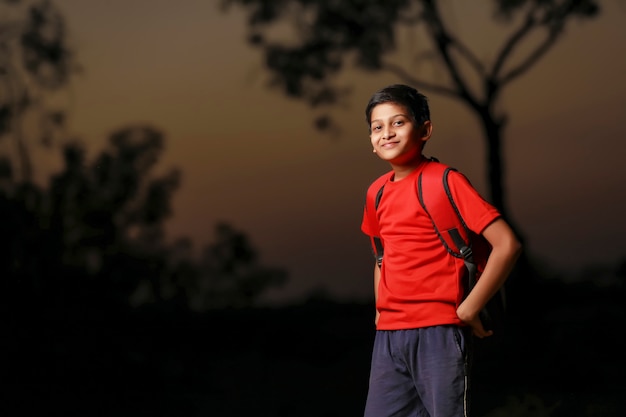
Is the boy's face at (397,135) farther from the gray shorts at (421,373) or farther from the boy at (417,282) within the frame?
the gray shorts at (421,373)

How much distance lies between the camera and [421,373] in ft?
9.84

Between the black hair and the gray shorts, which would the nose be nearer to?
the black hair

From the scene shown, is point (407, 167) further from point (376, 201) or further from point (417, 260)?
point (417, 260)

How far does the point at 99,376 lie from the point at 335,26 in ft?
12.6

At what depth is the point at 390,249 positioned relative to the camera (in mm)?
3113

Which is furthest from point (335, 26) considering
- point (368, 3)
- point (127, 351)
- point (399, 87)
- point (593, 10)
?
point (399, 87)

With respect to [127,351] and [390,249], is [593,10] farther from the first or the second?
[390,249]

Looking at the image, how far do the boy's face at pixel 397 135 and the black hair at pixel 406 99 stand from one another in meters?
0.01

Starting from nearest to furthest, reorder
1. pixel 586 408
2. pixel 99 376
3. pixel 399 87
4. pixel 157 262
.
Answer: pixel 399 87 < pixel 586 408 < pixel 99 376 < pixel 157 262

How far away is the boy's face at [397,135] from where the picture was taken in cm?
304

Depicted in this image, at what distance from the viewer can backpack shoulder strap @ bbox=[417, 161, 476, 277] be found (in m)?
2.92

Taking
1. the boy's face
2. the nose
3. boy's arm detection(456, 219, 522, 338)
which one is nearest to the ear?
the boy's face

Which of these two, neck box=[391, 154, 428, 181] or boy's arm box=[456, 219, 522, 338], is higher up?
neck box=[391, 154, 428, 181]

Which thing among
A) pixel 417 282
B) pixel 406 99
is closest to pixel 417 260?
pixel 417 282
